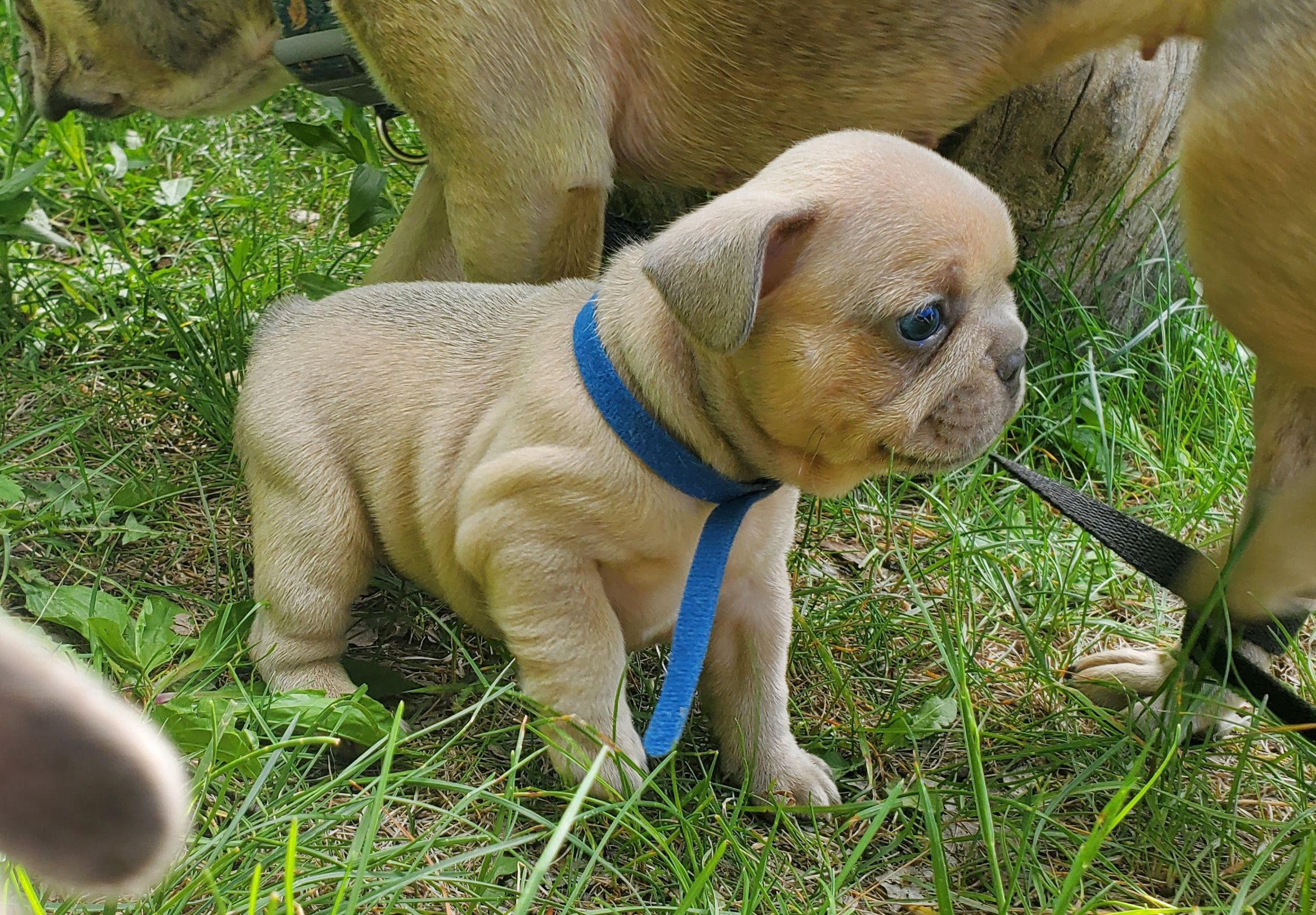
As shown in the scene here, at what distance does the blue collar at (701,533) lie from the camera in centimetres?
213

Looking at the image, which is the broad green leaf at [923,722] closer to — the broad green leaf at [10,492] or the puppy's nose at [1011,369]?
the puppy's nose at [1011,369]

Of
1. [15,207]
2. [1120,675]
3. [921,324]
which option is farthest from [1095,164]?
[15,207]

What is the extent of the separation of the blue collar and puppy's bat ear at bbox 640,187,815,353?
0.91 ft

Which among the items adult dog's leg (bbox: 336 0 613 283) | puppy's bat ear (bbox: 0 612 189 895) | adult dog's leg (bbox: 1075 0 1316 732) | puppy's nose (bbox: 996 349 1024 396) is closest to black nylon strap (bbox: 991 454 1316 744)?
adult dog's leg (bbox: 1075 0 1316 732)

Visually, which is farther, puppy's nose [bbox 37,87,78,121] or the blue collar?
puppy's nose [bbox 37,87,78,121]

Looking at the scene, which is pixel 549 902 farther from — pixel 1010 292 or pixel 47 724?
pixel 47 724

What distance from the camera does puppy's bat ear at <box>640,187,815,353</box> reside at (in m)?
1.83

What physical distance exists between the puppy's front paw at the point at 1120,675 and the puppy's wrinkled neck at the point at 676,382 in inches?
42.2

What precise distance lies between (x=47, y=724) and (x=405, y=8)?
238 centimetres

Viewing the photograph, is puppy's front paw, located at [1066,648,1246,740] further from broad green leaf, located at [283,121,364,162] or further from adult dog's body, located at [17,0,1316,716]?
broad green leaf, located at [283,121,364,162]

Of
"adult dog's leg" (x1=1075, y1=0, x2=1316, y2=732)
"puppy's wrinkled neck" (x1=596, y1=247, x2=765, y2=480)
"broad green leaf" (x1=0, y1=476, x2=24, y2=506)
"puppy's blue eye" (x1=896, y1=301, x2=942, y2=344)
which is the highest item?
"adult dog's leg" (x1=1075, y1=0, x2=1316, y2=732)

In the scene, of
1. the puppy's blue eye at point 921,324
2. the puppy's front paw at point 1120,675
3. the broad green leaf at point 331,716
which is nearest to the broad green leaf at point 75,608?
the broad green leaf at point 331,716

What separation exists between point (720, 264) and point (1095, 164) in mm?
2220

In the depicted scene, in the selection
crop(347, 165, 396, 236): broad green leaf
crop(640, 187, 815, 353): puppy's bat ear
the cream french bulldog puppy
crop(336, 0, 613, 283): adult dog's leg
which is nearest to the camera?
crop(640, 187, 815, 353): puppy's bat ear
